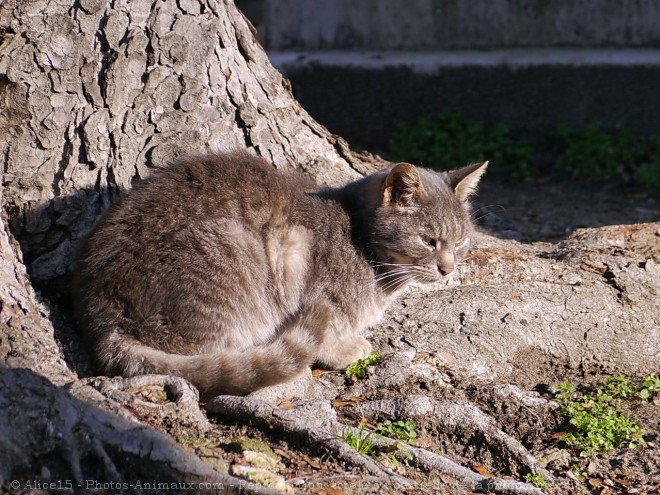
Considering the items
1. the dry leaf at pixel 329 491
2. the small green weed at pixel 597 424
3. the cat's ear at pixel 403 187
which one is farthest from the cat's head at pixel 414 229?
the dry leaf at pixel 329 491

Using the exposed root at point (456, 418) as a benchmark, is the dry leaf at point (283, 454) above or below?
above

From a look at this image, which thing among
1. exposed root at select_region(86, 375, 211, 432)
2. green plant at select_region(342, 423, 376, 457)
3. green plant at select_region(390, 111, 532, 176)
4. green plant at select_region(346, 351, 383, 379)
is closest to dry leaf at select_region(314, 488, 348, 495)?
green plant at select_region(342, 423, 376, 457)

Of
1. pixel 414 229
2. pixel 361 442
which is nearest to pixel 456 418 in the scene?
pixel 361 442

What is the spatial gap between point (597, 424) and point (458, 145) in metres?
4.69

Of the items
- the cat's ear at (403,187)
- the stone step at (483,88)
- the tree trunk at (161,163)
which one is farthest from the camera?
the stone step at (483,88)

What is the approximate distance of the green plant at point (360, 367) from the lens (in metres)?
4.02

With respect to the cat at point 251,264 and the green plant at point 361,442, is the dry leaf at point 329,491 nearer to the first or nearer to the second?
the green plant at point 361,442

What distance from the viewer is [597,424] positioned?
3.66 m

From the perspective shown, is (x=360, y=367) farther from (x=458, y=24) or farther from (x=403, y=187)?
(x=458, y=24)

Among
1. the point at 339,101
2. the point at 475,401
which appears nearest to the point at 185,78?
the point at 475,401

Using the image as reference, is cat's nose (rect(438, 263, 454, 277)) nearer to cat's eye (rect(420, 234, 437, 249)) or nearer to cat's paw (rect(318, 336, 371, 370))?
cat's eye (rect(420, 234, 437, 249))

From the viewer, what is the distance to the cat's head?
13.6ft

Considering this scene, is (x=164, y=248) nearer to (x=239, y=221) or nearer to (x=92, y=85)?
(x=239, y=221)

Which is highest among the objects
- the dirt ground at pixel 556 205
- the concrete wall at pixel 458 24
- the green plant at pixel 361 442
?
the concrete wall at pixel 458 24
